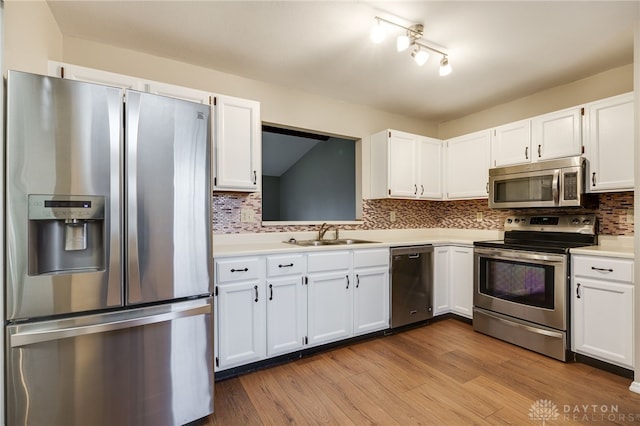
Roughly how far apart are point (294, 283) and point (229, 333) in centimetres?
59

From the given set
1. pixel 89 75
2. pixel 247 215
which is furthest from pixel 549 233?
pixel 89 75

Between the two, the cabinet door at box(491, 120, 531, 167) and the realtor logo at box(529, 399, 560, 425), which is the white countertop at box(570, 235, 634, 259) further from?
the realtor logo at box(529, 399, 560, 425)

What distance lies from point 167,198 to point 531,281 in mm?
2944

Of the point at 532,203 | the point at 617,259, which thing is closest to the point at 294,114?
the point at 532,203

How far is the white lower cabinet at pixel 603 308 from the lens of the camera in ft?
6.80

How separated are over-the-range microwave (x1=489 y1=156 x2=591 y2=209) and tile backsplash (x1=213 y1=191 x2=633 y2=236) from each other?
28cm

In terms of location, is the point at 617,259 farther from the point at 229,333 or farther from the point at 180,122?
the point at 180,122

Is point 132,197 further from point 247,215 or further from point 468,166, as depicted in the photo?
point 468,166

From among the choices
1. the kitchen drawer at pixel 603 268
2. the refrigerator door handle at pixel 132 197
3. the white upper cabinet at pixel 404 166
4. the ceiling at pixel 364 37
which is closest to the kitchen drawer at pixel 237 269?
the refrigerator door handle at pixel 132 197

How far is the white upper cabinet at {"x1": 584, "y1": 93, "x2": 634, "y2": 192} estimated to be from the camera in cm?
229

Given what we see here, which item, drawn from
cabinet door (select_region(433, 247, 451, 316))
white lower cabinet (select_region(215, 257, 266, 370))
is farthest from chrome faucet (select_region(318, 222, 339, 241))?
cabinet door (select_region(433, 247, 451, 316))

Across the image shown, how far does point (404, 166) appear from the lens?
347cm

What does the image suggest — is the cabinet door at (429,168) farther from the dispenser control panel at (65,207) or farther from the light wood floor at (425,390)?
the dispenser control panel at (65,207)

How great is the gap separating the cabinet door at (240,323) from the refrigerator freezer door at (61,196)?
2.51 feet
